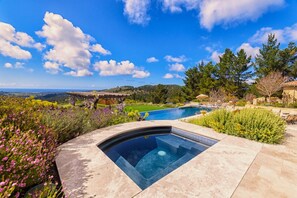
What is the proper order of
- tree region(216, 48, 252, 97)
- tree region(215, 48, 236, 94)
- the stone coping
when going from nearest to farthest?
the stone coping
tree region(216, 48, 252, 97)
tree region(215, 48, 236, 94)

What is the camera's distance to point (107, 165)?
241 cm

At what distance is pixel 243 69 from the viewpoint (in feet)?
72.0

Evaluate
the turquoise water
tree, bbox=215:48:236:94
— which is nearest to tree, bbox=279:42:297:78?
tree, bbox=215:48:236:94

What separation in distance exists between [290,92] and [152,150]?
21934 millimetres

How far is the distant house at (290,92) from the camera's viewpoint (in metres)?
15.9

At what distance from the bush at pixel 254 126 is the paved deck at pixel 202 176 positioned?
0.62 meters

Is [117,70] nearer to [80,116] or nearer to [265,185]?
[80,116]

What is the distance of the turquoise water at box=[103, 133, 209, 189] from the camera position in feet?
9.21

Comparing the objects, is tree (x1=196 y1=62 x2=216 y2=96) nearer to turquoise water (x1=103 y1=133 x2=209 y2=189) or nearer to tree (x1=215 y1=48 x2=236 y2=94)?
tree (x1=215 y1=48 x2=236 y2=94)

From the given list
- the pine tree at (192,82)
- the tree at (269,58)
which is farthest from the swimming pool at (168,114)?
the tree at (269,58)

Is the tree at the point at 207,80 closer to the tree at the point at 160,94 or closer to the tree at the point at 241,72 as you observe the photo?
the tree at the point at 241,72

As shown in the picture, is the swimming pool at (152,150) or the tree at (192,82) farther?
the tree at (192,82)

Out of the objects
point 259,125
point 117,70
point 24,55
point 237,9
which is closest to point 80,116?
point 259,125

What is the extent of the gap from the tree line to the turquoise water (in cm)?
2016
